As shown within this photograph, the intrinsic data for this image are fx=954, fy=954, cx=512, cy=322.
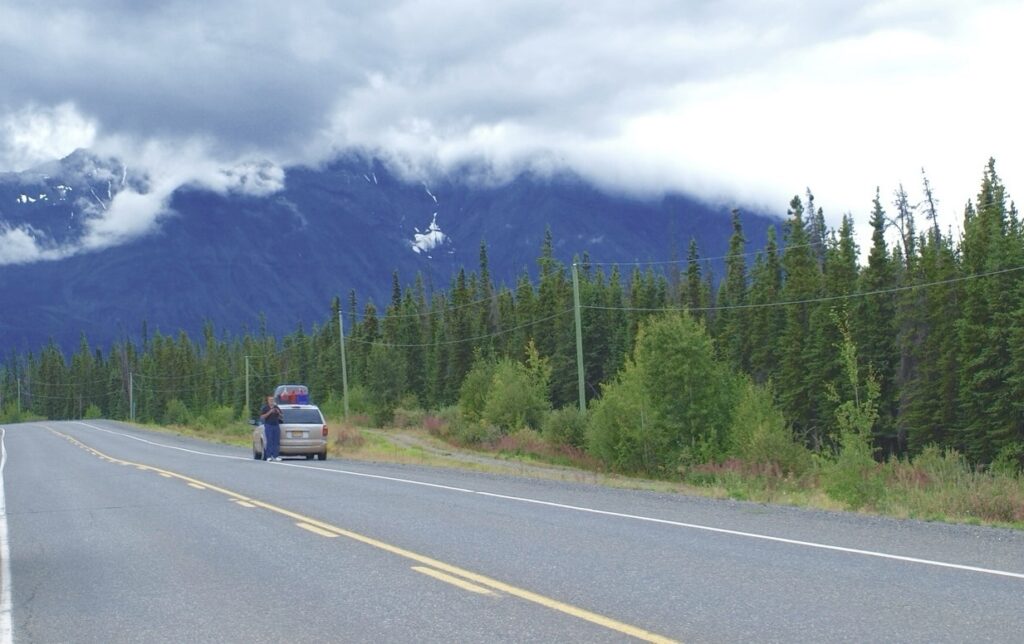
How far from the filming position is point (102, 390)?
19212 centimetres

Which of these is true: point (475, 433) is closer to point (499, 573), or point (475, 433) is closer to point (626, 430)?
point (626, 430)

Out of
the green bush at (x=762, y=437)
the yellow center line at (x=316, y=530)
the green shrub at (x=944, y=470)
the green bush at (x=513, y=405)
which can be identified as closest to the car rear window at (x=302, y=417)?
the green bush at (x=762, y=437)

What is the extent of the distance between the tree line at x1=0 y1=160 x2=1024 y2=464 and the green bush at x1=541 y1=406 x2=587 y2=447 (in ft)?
14.2

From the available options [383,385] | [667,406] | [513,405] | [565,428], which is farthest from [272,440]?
[383,385]

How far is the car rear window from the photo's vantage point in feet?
102

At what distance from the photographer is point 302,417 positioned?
103ft

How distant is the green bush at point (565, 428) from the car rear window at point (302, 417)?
14.4 meters

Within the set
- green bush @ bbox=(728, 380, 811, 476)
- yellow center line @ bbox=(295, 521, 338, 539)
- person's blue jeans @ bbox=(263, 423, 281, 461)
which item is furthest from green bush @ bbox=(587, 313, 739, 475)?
yellow center line @ bbox=(295, 521, 338, 539)

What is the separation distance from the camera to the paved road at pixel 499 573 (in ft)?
22.2

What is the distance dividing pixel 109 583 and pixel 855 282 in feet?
204

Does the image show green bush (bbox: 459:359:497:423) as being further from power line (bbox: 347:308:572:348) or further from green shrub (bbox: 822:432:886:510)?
green shrub (bbox: 822:432:886:510)

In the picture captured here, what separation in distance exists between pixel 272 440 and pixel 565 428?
658 inches

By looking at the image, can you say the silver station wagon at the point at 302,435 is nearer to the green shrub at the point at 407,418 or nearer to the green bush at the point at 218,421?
the green shrub at the point at 407,418

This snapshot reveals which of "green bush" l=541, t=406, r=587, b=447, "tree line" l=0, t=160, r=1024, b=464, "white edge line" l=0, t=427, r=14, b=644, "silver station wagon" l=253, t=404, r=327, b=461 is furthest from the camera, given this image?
"tree line" l=0, t=160, r=1024, b=464
